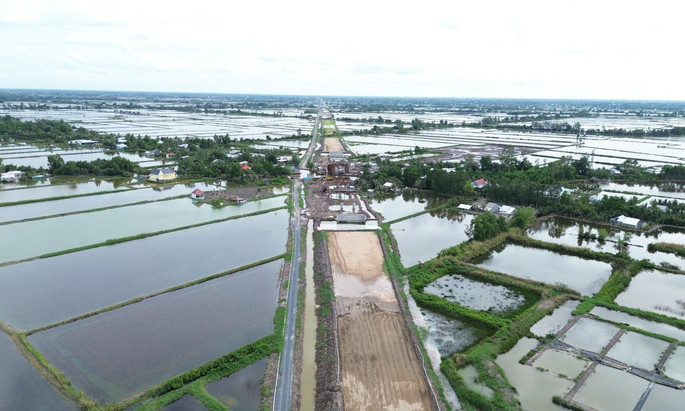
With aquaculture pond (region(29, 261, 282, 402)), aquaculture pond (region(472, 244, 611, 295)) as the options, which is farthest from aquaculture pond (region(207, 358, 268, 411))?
aquaculture pond (region(472, 244, 611, 295))

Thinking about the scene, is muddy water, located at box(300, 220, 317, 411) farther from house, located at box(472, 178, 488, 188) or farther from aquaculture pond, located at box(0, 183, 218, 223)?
house, located at box(472, 178, 488, 188)

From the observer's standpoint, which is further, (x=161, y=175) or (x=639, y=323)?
(x=161, y=175)

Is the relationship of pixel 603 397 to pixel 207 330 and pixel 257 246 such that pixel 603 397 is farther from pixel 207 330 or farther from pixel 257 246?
pixel 257 246

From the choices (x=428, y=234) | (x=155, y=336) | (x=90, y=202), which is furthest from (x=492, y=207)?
(x=90, y=202)

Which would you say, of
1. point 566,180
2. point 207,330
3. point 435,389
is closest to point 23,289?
point 207,330

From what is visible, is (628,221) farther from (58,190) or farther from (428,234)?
(58,190)
